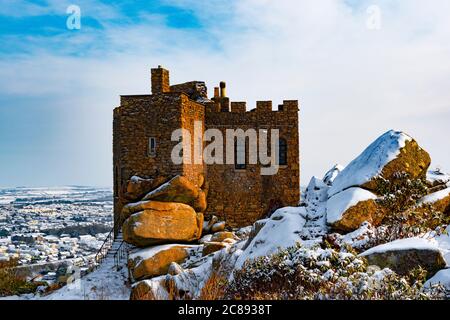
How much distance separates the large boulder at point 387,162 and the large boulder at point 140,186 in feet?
32.0

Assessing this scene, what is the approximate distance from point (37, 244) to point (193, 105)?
114ft

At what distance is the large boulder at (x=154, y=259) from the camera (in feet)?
62.4

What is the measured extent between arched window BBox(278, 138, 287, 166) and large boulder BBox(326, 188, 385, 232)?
12603mm

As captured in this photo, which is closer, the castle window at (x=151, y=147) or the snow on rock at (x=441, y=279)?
the snow on rock at (x=441, y=279)

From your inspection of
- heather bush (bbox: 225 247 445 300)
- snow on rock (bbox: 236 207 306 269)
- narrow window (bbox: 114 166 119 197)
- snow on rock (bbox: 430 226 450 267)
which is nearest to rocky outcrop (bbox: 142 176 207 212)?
narrow window (bbox: 114 166 119 197)

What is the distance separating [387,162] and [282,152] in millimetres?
12317

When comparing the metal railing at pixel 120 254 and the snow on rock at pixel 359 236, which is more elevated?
the snow on rock at pixel 359 236

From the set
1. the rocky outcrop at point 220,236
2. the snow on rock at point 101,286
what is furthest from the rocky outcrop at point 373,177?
the snow on rock at point 101,286

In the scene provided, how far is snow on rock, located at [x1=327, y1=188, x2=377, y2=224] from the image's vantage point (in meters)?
12.9

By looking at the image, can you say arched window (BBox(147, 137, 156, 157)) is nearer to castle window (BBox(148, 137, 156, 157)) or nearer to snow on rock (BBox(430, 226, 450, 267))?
castle window (BBox(148, 137, 156, 157))

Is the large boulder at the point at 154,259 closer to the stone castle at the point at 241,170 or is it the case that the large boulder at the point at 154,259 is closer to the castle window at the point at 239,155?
the stone castle at the point at 241,170

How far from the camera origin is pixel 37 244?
51000 mm
